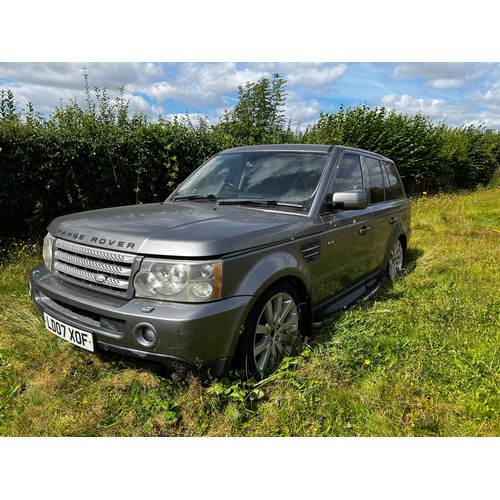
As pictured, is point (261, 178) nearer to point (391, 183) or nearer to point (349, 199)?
point (349, 199)

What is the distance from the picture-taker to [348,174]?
4004 millimetres

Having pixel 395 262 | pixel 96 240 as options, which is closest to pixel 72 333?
pixel 96 240

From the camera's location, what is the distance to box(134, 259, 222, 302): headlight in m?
2.26

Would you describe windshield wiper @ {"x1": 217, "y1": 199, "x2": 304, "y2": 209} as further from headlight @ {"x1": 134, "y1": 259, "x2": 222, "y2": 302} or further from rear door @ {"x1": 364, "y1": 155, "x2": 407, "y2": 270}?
rear door @ {"x1": 364, "y1": 155, "x2": 407, "y2": 270}

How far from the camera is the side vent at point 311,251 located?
3.09 metres

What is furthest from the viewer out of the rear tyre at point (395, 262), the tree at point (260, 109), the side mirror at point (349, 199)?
the tree at point (260, 109)

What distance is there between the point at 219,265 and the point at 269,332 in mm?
761

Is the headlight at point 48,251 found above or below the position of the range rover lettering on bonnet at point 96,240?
below

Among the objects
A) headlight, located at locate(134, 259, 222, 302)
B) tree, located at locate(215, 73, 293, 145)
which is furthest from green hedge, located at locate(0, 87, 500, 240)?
headlight, located at locate(134, 259, 222, 302)

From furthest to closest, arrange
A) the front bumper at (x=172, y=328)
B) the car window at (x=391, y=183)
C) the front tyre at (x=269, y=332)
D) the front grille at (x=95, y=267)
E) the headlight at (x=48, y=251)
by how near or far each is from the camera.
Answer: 1. the car window at (x=391, y=183)
2. the headlight at (x=48, y=251)
3. the front tyre at (x=269, y=332)
4. the front grille at (x=95, y=267)
5. the front bumper at (x=172, y=328)

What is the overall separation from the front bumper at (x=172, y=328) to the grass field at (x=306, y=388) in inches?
11.2


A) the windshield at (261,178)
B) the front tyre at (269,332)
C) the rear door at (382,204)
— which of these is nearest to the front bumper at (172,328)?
the front tyre at (269,332)

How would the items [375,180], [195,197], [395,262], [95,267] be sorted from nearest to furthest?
[95,267] → [195,197] → [375,180] → [395,262]

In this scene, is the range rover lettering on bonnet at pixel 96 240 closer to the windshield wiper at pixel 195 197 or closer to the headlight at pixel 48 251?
the headlight at pixel 48 251
